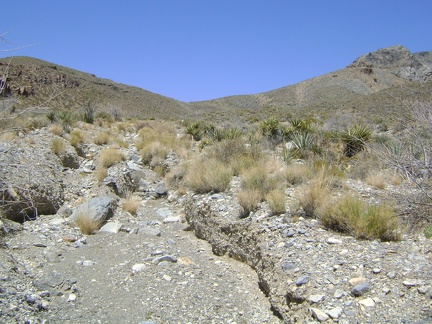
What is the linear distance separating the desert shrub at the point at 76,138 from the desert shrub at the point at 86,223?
6.05 meters

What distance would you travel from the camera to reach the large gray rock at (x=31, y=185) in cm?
730

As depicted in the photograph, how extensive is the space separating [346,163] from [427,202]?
583cm

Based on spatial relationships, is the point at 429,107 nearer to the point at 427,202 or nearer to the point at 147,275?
the point at 427,202

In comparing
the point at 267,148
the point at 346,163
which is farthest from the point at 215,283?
the point at 267,148

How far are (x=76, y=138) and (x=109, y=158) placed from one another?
2.40 meters

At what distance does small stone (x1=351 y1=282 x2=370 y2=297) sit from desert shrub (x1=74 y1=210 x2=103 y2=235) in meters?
5.29

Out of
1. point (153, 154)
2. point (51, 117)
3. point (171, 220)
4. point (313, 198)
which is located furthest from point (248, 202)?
point (51, 117)

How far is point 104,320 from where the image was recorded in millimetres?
4969

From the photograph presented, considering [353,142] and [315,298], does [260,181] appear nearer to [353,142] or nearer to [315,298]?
[315,298]

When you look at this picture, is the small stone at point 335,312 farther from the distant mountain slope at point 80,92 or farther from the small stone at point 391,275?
the distant mountain slope at point 80,92

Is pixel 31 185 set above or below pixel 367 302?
above

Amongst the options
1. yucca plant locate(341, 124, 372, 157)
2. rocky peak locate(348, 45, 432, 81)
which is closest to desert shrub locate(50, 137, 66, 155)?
yucca plant locate(341, 124, 372, 157)

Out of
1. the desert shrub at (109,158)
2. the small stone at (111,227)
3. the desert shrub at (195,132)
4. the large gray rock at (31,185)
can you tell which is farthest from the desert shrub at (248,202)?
the desert shrub at (195,132)

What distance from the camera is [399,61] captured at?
9088 centimetres
